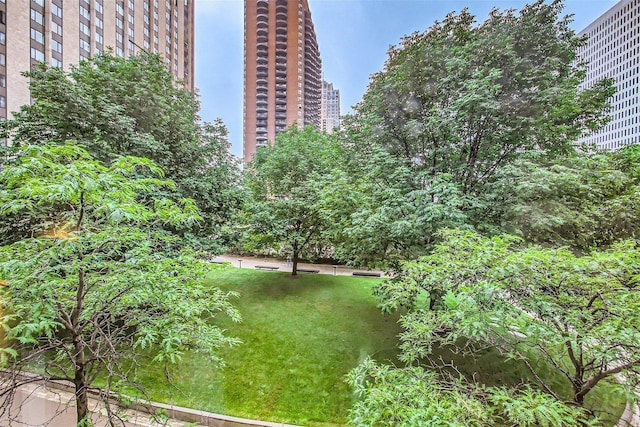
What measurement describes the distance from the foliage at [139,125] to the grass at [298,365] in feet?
11.5

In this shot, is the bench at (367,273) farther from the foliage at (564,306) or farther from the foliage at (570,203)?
the foliage at (564,306)

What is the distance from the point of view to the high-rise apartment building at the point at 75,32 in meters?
21.0

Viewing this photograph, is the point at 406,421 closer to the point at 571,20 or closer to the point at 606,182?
the point at 606,182

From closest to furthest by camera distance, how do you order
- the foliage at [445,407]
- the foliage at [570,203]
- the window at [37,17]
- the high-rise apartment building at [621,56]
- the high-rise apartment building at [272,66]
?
the foliage at [445,407]
the foliage at [570,203]
the window at [37,17]
the high-rise apartment building at [621,56]
the high-rise apartment building at [272,66]

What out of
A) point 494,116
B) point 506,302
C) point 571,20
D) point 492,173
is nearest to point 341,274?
Answer: point 492,173

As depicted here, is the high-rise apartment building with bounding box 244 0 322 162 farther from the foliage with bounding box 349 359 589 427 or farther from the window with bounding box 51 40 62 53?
the foliage with bounding box 349 359 589 427

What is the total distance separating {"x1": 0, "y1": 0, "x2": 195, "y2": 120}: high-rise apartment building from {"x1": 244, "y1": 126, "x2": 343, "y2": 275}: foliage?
695cm

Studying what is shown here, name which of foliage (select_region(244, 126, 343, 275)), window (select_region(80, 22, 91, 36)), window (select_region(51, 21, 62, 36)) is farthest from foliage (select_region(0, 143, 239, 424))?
window (select_region(80, 22, 91, 36))

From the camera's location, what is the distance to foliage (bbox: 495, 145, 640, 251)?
589cm

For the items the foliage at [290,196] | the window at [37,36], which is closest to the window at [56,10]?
the window at [37,36]

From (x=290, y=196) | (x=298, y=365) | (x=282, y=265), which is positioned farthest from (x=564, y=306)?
(x=282, y=265)

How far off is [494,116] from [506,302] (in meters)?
5.69

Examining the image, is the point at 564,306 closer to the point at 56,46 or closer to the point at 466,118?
the point at 466,118

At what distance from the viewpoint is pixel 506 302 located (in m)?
3.38
